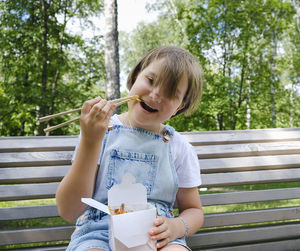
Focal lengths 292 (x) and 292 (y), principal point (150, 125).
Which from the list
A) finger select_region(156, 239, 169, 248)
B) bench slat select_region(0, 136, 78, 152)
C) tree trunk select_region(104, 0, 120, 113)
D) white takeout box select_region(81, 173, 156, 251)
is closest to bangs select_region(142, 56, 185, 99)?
white takeout box select_region(81, 173, 156, 251)

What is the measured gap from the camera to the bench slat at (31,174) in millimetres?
1624

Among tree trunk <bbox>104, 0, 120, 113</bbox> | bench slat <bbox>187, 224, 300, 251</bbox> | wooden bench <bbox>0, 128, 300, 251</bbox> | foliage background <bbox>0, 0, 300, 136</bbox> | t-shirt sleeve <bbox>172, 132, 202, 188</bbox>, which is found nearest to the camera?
t-shirt sleeve <bbox>172, 132, 202, 188</bbox>

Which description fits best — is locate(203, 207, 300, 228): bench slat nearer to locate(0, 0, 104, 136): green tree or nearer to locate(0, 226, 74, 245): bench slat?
locate(0, 226, 74, 245): bench slat

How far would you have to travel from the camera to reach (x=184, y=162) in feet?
5.16

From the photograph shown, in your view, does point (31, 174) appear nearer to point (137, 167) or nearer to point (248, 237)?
point (137, 167)

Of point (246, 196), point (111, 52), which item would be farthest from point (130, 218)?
point (111, 52)

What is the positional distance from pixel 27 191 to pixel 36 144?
0.28 meters

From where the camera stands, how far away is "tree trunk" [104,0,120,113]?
4723 millimetres

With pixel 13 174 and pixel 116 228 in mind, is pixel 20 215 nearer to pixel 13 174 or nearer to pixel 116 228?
pixel 13 174

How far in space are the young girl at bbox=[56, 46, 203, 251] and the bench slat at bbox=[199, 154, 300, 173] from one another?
380 mm

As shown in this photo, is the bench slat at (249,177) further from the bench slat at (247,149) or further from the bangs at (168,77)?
the bangs at (168,77)

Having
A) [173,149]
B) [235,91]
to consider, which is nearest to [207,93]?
[235,91]

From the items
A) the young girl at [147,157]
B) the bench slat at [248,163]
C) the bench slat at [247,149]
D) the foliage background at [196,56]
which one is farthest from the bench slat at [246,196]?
the foliage background at [196,56]

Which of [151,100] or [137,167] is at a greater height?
[151,100]
